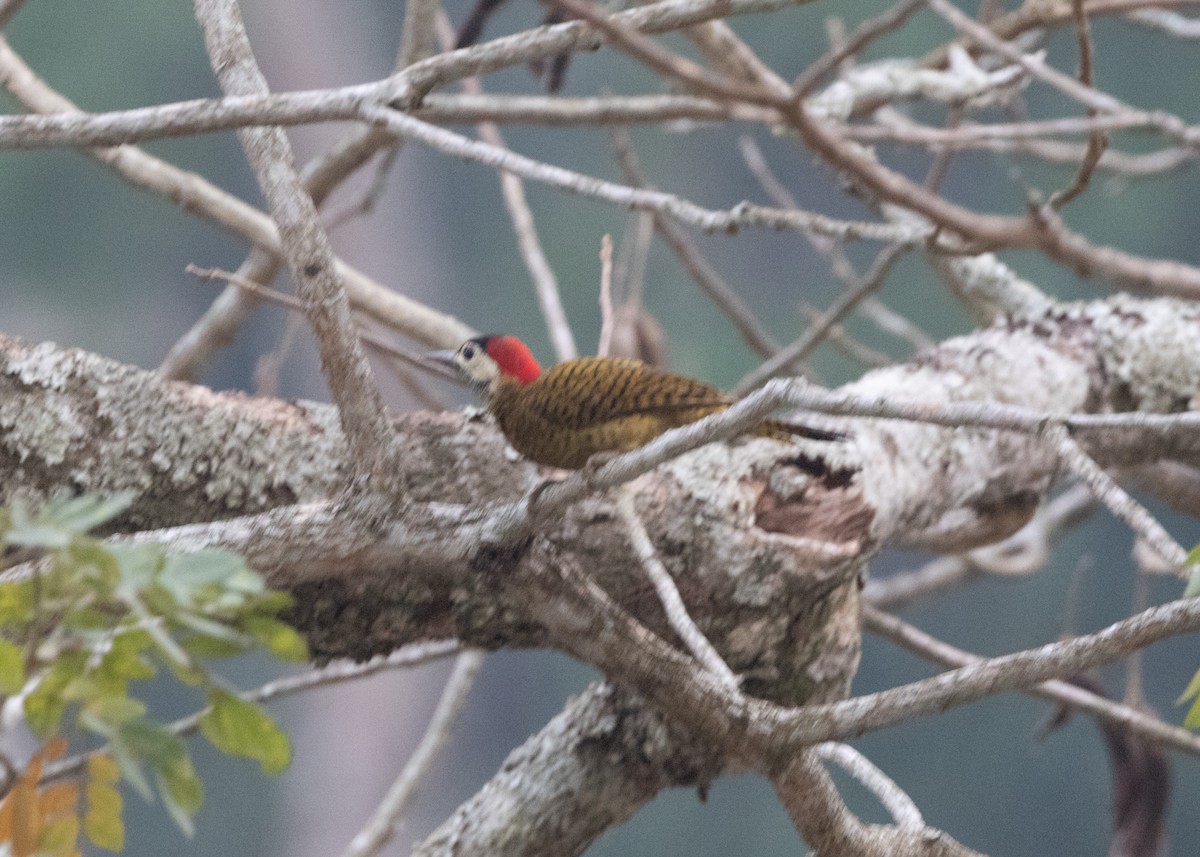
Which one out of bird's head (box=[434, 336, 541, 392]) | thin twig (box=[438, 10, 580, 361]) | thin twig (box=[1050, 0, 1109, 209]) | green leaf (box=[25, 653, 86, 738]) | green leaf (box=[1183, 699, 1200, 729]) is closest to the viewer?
green leaf (box=[25, 653, 86, 738])

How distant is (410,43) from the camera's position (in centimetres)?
236

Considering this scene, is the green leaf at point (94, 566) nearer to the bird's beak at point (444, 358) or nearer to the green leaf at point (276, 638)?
the green leaf at point (276, 638)

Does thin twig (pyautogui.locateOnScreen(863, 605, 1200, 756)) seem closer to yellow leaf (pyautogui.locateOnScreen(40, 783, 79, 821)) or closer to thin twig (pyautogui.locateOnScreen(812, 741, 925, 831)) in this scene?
thin twig (pyautogui.locateOnScreen(812, 741, 925, 831))

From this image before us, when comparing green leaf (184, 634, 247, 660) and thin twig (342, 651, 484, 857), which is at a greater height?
thin twig (342, 651, 484, 857)

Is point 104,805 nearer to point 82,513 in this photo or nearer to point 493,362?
point 82,513

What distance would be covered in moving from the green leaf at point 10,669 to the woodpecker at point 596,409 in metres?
0.92

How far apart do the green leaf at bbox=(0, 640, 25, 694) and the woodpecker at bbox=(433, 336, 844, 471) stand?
3.03ft

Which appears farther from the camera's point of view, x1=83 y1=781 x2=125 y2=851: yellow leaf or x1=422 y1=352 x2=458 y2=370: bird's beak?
x1=422 y1=352 x2=458 y2=370: bird's beak

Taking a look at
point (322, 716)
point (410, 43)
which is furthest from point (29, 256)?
point (410, 43)

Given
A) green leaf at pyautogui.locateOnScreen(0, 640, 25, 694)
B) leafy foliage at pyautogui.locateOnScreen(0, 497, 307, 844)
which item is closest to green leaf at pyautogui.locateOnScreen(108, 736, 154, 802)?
leafy foliage at pyautogui.locateOnScreen(0, 497, 307, 844)

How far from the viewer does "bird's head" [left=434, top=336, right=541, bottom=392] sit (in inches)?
66.8

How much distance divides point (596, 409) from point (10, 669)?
97 centimetres

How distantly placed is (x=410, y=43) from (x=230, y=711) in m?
1.92

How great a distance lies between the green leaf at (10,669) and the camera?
0.69 m
